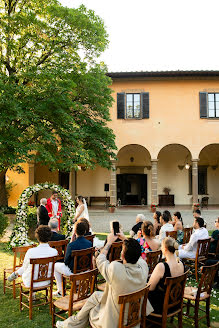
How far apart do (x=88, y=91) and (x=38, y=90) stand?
3003 mm

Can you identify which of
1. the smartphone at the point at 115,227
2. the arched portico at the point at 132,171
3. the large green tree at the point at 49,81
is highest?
the large green tree at the point at 49,81

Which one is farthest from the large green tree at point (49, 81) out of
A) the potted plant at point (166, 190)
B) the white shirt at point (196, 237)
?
the potted plant at point (166, 190)

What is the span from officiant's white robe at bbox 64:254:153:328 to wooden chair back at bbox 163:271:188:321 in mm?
215

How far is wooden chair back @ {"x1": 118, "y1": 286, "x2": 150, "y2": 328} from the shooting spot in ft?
9.53

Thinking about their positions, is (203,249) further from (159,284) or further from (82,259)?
(159,284)

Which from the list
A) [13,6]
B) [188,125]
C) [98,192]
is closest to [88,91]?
[13,6]

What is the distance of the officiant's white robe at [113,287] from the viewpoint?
2986 millimetres

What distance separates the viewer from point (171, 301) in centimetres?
357

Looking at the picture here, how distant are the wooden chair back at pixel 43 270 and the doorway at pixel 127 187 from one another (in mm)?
17484

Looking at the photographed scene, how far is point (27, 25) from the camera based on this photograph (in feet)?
40.4

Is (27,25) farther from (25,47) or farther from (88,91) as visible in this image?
(88,91)

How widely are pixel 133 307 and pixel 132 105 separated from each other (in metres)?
16.4

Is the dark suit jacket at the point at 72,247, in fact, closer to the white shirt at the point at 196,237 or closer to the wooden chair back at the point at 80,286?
the wooden chair back at the point at 80,286

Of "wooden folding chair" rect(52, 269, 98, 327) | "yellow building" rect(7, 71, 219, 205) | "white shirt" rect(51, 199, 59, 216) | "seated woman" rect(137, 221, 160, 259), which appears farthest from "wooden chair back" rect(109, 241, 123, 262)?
"yellow building" rect(7, 71, 219, 205)
